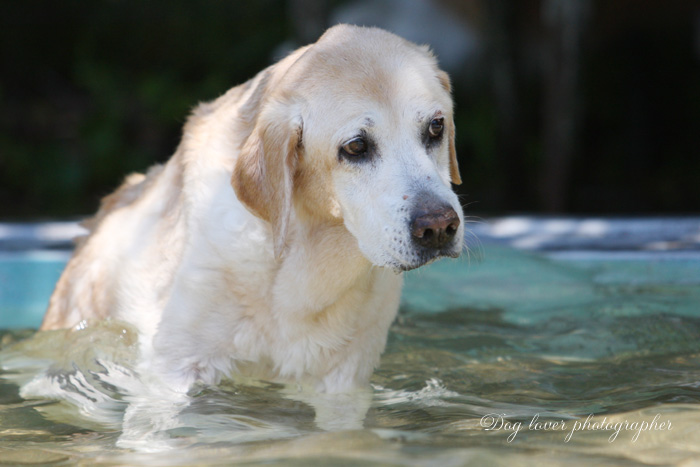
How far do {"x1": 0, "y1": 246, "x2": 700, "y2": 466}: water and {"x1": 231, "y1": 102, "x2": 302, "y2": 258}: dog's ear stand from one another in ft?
2.41

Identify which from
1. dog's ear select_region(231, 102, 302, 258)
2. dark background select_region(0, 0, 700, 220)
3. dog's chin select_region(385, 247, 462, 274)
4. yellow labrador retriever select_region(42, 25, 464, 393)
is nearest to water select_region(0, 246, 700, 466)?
yellow labrador retriever select_region(42, 25, 464, 393)

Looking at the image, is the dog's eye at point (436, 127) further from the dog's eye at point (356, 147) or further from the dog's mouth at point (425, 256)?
the dog's mouth at point (425, 256)

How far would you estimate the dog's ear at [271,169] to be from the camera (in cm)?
302

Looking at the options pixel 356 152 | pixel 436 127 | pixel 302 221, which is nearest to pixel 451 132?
pixel 436 127

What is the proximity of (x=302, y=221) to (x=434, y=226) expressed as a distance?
610mm

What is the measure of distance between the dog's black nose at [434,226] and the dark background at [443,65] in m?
6.62

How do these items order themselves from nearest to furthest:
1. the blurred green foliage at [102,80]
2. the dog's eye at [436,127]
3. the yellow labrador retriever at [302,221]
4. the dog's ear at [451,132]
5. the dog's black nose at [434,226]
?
1. the dog's black nose at [434,226]
2. the yellow labrador retriever at [302,221]
3. the dog's eye at [436,127]
4. the dog's ear at [451,132]
5. the blurred green foliage at [102,80]

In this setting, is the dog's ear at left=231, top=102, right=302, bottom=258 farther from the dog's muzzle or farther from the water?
the water

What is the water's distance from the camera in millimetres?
2652

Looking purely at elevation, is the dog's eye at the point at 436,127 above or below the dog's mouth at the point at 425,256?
above

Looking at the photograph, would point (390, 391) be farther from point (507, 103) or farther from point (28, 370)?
point (507, 103)

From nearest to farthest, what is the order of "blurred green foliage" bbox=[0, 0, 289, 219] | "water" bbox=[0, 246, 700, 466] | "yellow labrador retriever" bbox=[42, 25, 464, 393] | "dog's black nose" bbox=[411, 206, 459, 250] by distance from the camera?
"water" bbox=[0, 246, 700, 466]
"dog's black nose" bbox=[411, 206, 459, 250]
"yellow labrador retriever" bbox=[42, 25, 464, 393]
"blurred green foliage" bbox=[0, 0, 289, 219]

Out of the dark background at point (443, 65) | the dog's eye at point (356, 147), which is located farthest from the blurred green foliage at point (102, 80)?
the dog's eye at point (356, 147)

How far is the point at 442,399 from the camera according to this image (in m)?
3.36
